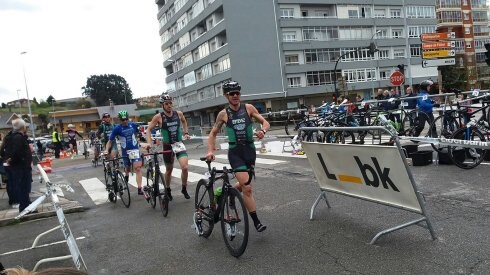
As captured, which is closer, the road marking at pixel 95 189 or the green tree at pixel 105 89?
the road marking at pixel 95 189

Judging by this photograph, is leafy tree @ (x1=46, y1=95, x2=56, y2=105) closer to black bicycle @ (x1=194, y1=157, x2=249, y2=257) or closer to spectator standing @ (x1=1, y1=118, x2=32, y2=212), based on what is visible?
spectator standing @ (x1=1, y1=118, x2=32, y2=212)

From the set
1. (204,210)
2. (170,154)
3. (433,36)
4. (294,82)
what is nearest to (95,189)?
(170,154)

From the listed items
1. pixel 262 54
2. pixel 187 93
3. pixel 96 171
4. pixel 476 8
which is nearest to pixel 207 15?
pixel 262 54

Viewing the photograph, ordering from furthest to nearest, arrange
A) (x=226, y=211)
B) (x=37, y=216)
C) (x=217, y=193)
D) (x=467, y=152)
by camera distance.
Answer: (x=467, y=152)
(x=37, y=216)
(x=217, y=193)
(x=226, y=211)

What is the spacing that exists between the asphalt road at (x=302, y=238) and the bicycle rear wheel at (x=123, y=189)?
264mm

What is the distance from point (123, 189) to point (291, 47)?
5073cm

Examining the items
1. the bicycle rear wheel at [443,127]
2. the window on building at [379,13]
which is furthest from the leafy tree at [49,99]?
the bicycle rear wheel at [443,127]

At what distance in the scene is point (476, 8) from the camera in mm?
89250

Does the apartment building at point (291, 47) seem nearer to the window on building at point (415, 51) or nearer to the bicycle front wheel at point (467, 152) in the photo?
the window on building at point (415, 51)

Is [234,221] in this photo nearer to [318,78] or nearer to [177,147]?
[177,147]

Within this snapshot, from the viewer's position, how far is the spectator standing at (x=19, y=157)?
8844mm

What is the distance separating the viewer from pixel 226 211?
17.0ft

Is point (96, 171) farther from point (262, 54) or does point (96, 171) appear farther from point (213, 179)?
point (262, 54)

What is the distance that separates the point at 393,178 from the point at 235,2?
5286cm
